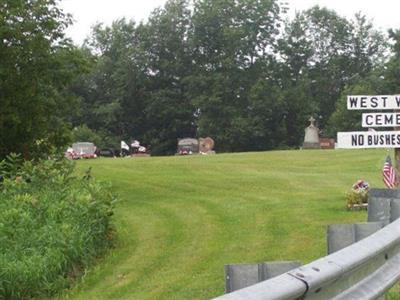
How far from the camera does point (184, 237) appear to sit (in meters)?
11.3

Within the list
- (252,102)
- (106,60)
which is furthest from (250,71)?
(106,60)

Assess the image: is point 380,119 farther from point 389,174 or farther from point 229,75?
point 229,75

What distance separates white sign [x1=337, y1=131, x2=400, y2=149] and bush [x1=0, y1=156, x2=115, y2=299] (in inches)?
148

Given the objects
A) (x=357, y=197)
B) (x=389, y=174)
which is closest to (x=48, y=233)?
(x=357, y=197)

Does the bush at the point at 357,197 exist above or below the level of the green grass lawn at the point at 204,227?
above

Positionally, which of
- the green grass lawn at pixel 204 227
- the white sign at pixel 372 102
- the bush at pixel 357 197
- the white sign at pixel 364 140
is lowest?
the green grass lawn at pixel 204 227

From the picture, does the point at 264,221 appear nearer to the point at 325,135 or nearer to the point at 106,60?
the point at 325,135

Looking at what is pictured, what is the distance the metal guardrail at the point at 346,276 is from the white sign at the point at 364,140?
591cm

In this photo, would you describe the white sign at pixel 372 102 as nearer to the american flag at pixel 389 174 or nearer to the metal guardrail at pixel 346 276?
the american flag at pixel 389 174

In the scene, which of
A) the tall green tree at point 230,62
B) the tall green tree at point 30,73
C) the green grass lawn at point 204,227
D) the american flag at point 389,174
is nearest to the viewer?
the green grass lawn at point 204,227

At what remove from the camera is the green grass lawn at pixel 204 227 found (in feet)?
28.0

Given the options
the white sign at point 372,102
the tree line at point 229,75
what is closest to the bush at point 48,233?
the white sign at point 372,102

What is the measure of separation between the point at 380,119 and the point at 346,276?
7.33 metres

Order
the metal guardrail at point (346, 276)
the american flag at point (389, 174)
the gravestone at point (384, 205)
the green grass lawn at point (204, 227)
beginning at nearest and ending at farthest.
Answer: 1. the metal guardrail at point (346, 276)
2. the gravestone at point (384, 205)
3. the green grass lawn at point (204, 227)
4. the american flag at point (389, 174)
